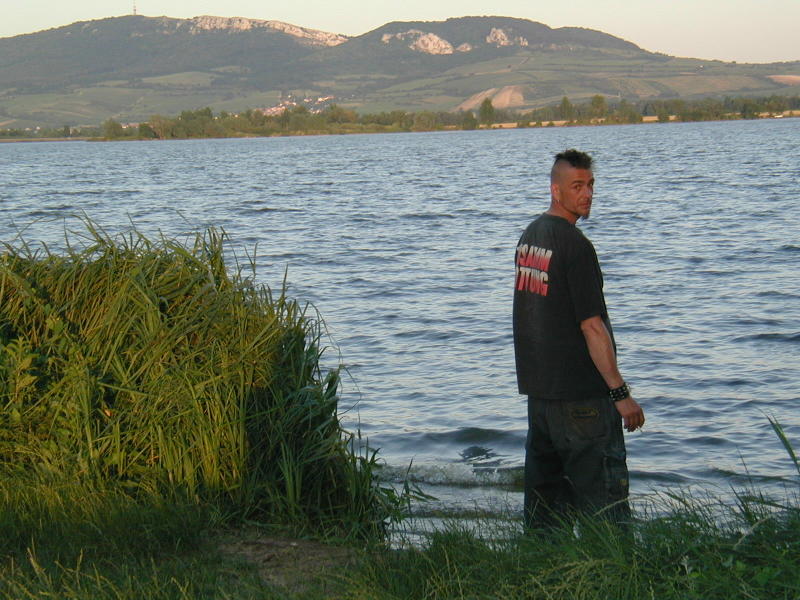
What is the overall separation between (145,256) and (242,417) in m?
1.24

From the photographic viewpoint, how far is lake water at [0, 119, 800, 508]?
30.3 ft

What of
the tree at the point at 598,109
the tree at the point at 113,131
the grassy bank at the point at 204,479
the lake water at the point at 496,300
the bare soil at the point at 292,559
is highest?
the tree at the point at 598,109

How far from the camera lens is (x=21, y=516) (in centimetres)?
489

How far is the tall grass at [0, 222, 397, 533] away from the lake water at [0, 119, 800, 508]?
603 mm

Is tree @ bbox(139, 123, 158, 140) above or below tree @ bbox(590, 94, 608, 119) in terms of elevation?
below

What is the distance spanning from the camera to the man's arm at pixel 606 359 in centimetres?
524

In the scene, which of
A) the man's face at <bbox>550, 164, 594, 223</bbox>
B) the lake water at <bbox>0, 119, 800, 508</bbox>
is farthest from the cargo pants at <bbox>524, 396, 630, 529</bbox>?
the lake water at <bbox>0, 119, 800, 508</bbox>

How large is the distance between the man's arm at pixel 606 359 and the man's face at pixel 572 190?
1.90 feet

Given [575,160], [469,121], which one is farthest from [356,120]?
[575,160]

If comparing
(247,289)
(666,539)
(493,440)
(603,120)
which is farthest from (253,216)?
(603,120)

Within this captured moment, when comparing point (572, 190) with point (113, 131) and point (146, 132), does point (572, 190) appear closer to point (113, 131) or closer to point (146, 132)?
point (146, 132)

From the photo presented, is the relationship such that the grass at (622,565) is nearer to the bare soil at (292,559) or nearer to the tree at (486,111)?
the bare soil at (292,559)

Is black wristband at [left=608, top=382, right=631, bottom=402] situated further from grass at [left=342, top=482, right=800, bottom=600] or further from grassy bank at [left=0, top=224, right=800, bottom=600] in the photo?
grass at [left=342, top=482, right=800, bottom=600]

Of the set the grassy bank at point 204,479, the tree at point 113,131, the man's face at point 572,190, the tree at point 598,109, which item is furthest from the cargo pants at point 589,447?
the tree at point 598,109
